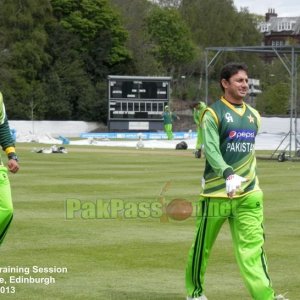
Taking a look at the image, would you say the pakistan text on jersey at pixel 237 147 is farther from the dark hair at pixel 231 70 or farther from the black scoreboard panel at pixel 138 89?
the black scoreboard panel at pixel 138 89

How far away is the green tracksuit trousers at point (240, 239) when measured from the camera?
8.52 m

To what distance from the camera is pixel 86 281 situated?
10266 mm

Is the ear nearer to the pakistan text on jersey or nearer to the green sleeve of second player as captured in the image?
the green sleeve of second player

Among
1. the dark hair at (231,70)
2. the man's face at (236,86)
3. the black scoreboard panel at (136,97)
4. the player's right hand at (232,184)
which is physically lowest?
the black scoreboard panel at (136,97)

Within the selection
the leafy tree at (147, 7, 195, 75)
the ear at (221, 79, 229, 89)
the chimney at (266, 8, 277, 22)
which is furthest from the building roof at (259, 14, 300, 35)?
the ear at (221, 79, 229, 89)

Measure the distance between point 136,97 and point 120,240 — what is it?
4920cm

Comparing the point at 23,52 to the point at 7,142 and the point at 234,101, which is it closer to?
the point at 7,142

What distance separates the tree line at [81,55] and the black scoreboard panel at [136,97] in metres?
19.2

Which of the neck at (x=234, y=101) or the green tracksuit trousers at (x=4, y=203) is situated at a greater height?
the neck at (x=234, y=101)

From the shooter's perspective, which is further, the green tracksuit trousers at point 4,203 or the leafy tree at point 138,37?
the leafy tree at point 138,37

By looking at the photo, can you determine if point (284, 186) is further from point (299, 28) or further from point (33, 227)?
point (299, 28)

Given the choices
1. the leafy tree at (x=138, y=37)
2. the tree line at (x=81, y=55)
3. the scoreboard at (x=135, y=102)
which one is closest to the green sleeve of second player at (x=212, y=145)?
the scoreboard at (x=135, y=102)

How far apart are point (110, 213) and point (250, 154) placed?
25.6 ft

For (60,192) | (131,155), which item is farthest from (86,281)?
(131,155)
